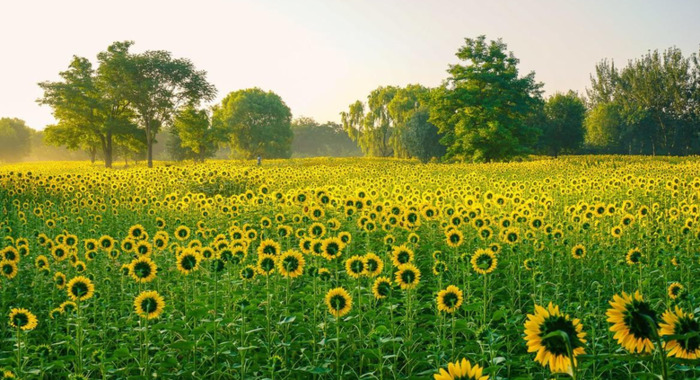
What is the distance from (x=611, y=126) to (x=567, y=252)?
60.8m

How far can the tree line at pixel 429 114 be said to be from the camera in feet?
119

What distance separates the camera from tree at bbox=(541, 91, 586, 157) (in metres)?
51.1

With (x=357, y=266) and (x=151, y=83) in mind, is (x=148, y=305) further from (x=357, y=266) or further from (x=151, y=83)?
(x=151, y=83)

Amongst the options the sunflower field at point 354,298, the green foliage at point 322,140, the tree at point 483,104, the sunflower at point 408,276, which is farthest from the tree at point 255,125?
the sunflower at point 408,276

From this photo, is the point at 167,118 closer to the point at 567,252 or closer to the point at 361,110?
the point at 361,110

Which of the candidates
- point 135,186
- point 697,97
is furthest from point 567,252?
point 697,97

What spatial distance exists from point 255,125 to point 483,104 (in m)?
37.8

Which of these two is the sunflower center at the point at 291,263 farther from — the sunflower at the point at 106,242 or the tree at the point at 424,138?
the tree at the point at 424,138

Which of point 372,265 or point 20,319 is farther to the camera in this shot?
point 372,265

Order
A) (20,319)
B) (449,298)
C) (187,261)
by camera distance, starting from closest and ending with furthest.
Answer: (20,319)
(449,298)
(187,261)

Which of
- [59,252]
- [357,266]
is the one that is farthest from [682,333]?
[59,252]

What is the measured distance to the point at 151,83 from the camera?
3888 centimetres

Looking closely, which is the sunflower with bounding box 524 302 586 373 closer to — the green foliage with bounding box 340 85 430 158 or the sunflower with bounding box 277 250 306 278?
the sunflower with bounding box 277 250 306 278

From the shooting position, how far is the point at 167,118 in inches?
1602
